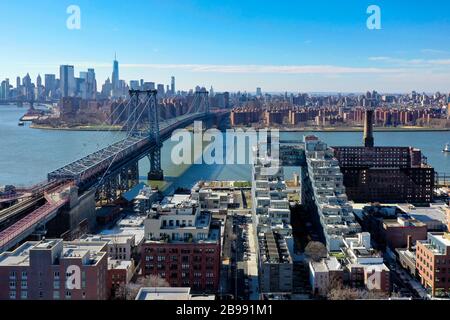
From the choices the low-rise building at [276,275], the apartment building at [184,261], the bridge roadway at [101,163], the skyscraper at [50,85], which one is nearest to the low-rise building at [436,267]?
the low-rise building at [276,275]

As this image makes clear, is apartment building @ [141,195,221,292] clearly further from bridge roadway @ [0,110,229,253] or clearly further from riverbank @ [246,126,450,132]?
riverbank @ [246,126,450,132]

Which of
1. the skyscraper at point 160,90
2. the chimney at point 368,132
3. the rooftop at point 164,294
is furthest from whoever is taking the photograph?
the skyscraper at point 160,90

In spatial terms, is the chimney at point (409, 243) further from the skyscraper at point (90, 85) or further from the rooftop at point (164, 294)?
the skyscraper at point (90, 85)

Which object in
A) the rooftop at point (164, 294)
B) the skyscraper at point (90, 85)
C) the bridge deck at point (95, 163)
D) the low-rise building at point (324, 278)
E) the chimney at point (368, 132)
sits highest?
the skyscraper at point (90, 85)

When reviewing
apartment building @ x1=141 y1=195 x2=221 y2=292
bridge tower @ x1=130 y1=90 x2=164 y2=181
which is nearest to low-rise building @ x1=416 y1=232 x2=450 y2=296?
apartment building @ x1=141 y1=195 x2=221 y2=292
